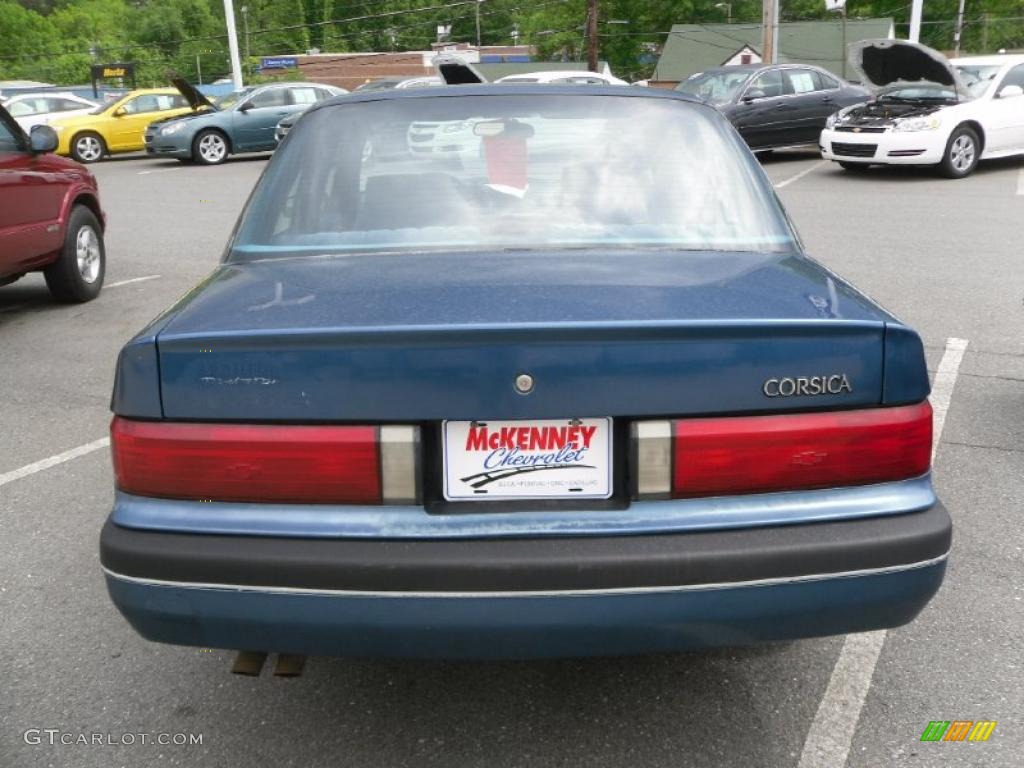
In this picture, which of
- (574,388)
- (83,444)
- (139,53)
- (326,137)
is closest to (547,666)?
(574,388)

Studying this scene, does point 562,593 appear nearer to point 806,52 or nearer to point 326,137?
point 326,137

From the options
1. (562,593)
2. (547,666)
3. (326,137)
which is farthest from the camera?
(326,137)

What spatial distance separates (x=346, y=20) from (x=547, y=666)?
96977 millimetres

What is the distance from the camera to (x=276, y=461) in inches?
87.4

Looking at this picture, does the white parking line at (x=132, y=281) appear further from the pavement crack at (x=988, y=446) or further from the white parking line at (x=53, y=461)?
the pavement crack at (x=988, y=446)

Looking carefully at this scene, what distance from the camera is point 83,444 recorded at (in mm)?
5031

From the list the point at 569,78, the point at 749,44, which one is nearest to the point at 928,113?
the point at 569,78

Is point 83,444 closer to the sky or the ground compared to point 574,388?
closer to the ground

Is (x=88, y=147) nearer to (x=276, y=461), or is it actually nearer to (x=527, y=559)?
(x=276, y=461)

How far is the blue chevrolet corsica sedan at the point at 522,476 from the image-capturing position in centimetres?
215

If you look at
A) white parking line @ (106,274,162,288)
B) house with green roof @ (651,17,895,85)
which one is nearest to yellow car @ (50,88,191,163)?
white parking line @ (106,274,162,288)

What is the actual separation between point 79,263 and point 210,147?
1397cm

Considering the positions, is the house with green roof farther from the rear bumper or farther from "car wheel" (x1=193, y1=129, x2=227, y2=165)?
the rear bumper

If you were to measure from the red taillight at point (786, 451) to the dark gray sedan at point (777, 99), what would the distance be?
15213 mm
